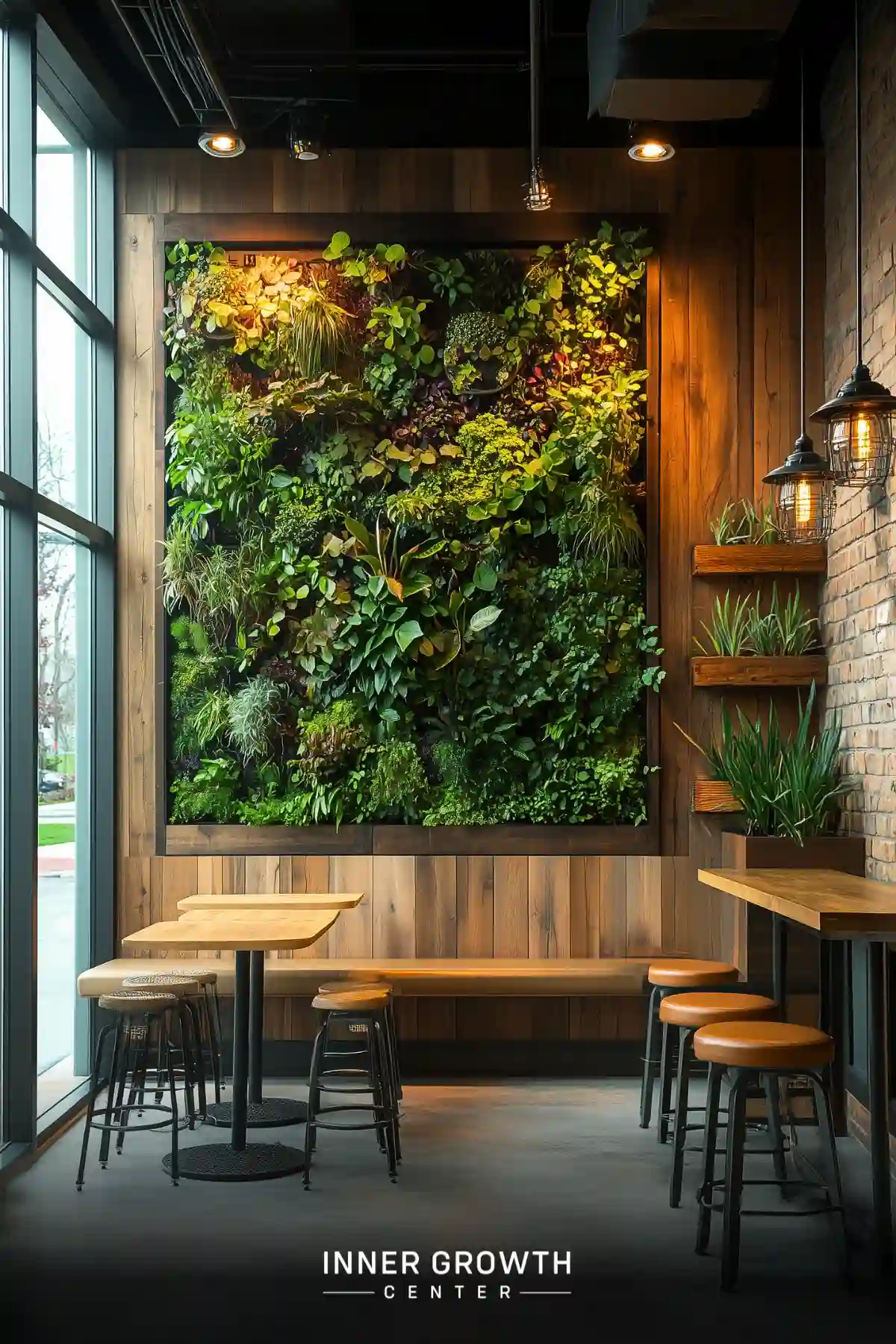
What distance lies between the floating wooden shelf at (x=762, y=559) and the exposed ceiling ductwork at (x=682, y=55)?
190cm

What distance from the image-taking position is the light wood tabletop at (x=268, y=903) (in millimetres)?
5828

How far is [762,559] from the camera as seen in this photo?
6.50m

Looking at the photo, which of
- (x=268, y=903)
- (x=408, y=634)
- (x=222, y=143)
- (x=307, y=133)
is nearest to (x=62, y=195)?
(x=222, y=143)

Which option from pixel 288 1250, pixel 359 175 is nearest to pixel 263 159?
pixel 359 175

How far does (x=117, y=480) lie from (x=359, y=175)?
189 centimetres

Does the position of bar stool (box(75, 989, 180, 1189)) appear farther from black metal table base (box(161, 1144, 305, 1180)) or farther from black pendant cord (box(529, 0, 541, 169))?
black pendant cord (box(529, 0, 541, 169))

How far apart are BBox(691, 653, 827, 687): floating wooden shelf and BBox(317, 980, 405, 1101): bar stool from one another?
208 centimetres

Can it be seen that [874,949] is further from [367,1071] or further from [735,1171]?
[367,1071]

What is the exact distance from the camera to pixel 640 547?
6715mm

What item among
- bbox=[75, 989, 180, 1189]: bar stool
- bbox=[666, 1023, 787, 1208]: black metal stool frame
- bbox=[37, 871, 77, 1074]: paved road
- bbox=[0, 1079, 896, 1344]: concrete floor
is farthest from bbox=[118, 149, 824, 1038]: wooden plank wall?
bbox=[666, 1023, 787, 1208]: black metal stool frame

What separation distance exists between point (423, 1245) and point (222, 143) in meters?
4.47

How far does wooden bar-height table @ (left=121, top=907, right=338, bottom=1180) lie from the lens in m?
4.72

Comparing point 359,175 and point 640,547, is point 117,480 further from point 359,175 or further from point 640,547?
point 640,547

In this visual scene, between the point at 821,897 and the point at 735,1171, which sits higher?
the point at 821,897
